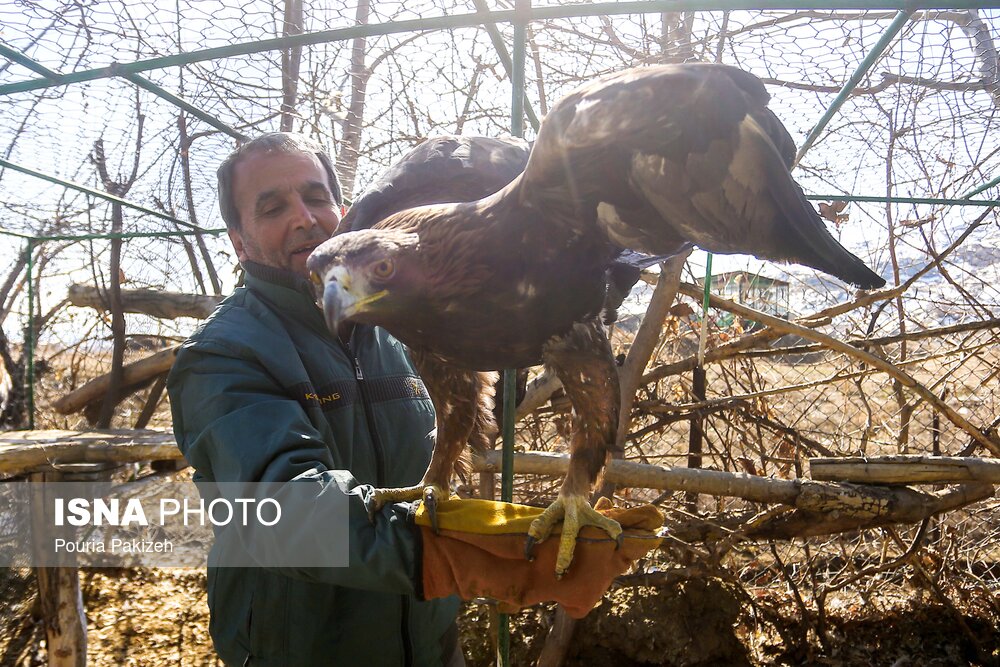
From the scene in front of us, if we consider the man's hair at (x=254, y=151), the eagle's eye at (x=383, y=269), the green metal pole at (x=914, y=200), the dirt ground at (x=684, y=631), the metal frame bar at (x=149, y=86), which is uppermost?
the metal frame bar at (x=149, y=86)

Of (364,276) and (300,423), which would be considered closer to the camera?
(364,276)

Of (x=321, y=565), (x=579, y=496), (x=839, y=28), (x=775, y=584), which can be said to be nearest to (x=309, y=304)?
(x=321, y=565)

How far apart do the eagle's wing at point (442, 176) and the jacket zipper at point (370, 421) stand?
1.64 ft

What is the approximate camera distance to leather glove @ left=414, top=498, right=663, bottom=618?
48.1 inches

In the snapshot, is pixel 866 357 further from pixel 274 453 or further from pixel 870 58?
pixel 274 453

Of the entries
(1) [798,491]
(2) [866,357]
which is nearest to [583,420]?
(1) [798,491]

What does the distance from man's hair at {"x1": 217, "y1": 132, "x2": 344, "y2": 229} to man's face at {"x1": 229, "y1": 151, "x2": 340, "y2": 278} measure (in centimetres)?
2

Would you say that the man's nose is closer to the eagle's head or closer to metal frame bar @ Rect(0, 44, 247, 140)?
the eagle's head

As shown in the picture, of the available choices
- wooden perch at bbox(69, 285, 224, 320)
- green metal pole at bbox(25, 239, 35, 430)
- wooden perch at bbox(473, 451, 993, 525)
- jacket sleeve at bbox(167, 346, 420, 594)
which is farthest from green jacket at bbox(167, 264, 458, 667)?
green metal pole at bbox(25, 239, 35, 430)

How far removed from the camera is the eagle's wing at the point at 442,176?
1.48 m

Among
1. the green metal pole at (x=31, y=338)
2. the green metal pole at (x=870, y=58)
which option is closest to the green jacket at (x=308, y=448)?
the green metal pole at (x=870, y=58)

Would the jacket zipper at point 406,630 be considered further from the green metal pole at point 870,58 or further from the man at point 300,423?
the green metal pole at point 870,58

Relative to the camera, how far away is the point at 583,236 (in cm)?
122

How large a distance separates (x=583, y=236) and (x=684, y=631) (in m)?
3.04
